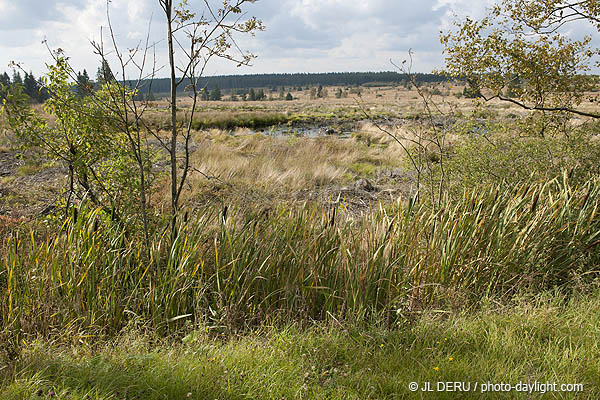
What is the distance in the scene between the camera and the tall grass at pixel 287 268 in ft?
10.4

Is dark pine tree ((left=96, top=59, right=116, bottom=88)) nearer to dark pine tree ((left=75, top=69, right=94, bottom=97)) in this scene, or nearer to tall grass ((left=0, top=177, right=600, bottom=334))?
dark pine tree ((left=75, top=69, right=94, bottom=97))

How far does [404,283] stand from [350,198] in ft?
15.9

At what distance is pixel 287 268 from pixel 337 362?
123cm

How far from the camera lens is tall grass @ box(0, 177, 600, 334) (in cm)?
316

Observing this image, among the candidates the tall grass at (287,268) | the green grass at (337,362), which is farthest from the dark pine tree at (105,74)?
the green grass at (337,362)

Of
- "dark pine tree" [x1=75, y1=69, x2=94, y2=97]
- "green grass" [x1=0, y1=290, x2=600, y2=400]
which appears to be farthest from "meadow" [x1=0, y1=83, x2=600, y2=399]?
"dark pine tree" [x1=75, y1=69, x2=94, y2=97]

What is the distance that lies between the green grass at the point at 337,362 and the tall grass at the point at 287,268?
0.37m

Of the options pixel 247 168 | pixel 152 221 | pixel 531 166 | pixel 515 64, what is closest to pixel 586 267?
pixel 531 166

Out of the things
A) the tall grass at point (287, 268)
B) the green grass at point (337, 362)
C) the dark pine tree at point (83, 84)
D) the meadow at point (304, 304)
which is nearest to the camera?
the green grass at point (337, 362)

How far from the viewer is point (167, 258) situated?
3.57 meters

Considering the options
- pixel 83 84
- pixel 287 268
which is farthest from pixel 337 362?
pixel 83 84

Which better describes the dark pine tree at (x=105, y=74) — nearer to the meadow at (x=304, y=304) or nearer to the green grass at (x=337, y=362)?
the meadow at (x=304, y=304)

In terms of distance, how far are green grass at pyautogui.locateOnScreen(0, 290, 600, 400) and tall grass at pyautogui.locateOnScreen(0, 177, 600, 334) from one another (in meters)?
0.37

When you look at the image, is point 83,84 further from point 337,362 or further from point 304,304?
point 337,362
